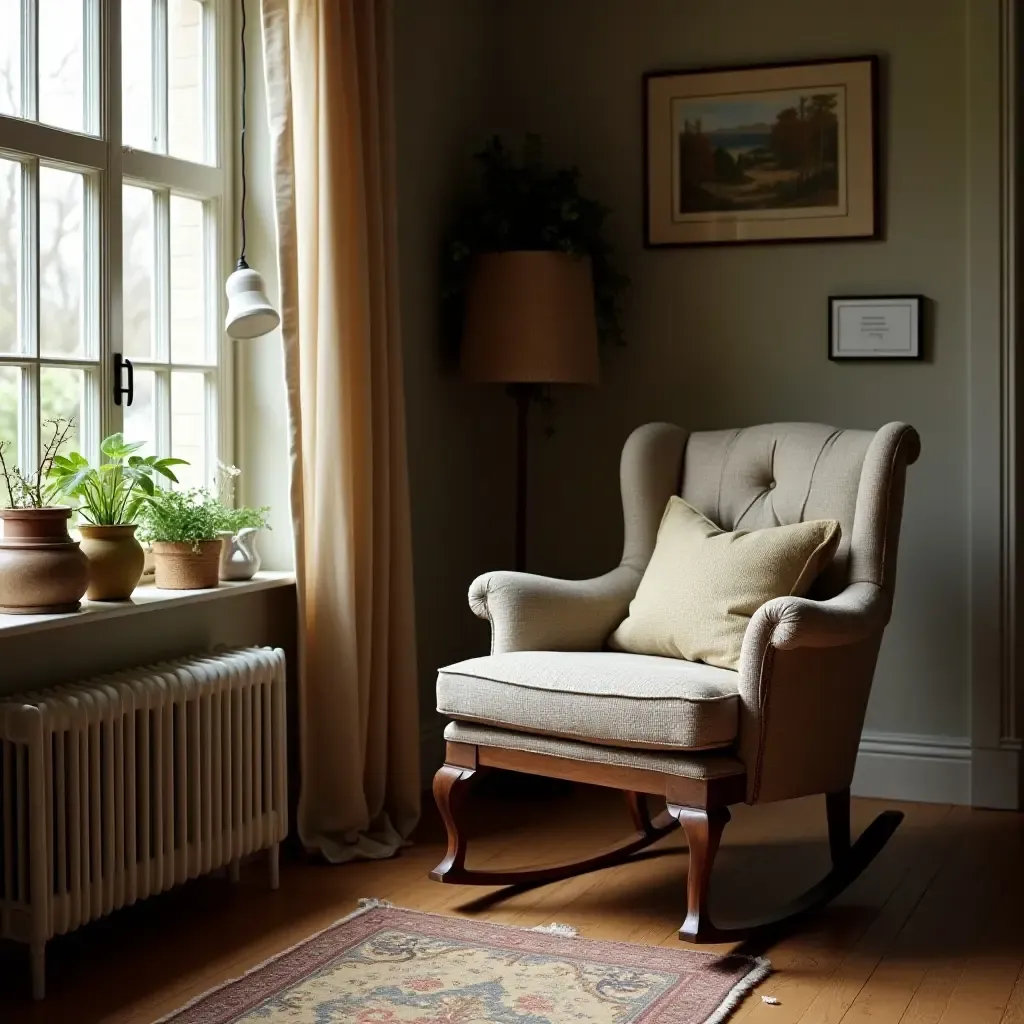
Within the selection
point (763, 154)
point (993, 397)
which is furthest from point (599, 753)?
point (763, 154)

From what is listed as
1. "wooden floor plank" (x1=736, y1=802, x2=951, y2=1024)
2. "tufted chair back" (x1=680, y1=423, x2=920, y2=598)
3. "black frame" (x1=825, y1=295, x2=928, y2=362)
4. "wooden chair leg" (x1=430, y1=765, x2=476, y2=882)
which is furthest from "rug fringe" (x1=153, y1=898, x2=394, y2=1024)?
"black frame" (x1=825, y1=295, x2=928, y2=362)

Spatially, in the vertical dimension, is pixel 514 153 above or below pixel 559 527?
above

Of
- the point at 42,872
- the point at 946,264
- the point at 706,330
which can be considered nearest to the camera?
the point at 42,872

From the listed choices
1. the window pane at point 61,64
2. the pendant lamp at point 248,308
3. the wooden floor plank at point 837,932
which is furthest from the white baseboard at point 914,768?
the window pane at point 61,64

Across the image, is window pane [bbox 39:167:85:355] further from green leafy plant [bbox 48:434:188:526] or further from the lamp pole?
the lamp pole

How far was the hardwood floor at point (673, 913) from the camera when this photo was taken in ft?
8.07

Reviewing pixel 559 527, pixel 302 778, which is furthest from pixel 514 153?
pixel 302 778

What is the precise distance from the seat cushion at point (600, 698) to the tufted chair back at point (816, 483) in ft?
1.50

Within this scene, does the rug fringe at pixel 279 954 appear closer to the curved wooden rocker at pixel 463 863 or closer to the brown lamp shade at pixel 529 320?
the curved wooden rocker at pixel 463 863

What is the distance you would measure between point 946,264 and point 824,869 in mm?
1669

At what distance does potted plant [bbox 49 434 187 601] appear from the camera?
276 centimetres

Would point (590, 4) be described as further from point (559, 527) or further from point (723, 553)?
point (723, 553)

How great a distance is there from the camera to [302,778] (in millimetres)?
3262

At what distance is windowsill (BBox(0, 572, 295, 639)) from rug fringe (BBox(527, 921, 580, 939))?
3.20 ft
